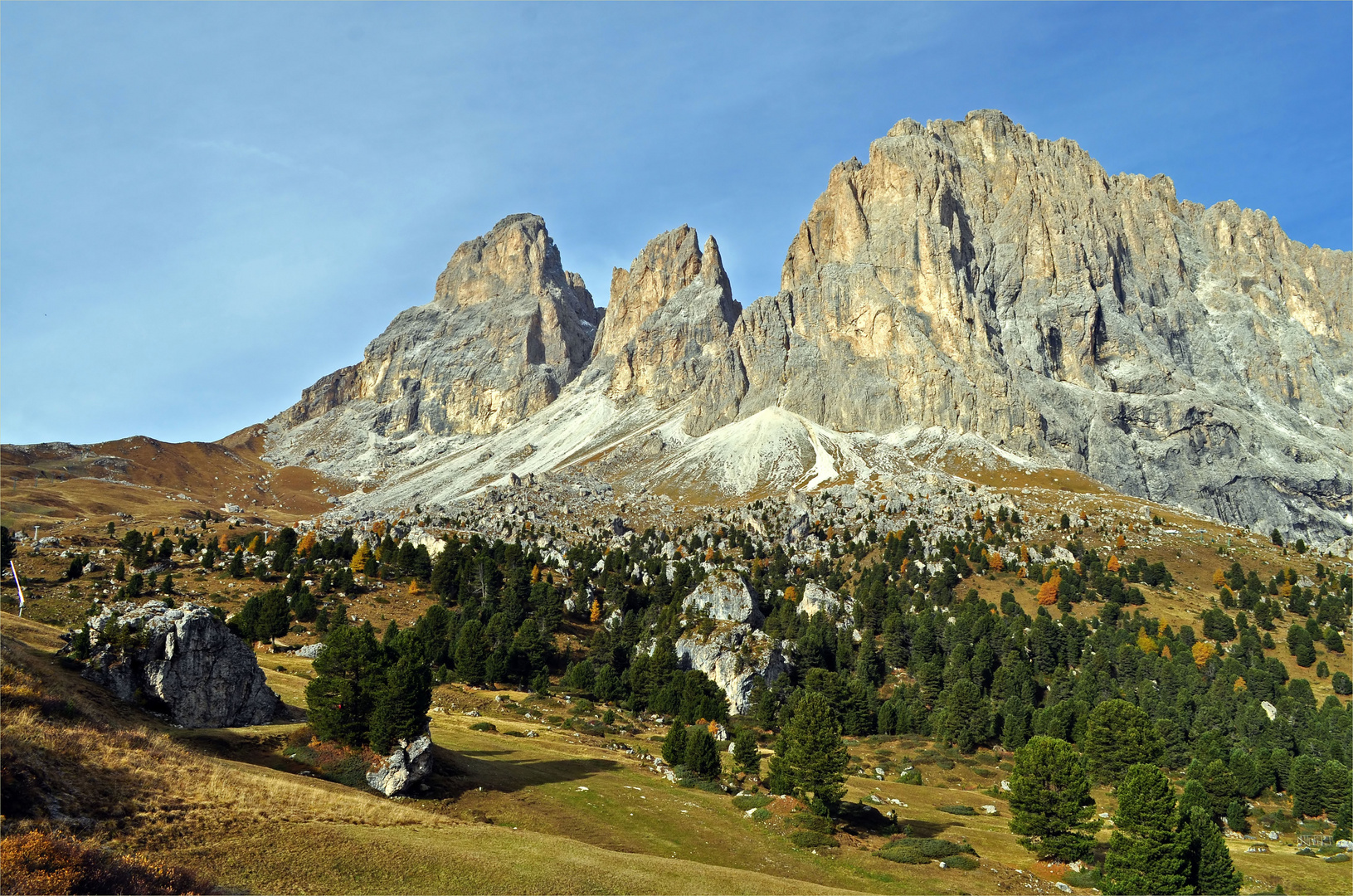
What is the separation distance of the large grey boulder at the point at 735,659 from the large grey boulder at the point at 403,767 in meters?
68.6

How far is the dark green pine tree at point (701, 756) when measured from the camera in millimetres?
67688

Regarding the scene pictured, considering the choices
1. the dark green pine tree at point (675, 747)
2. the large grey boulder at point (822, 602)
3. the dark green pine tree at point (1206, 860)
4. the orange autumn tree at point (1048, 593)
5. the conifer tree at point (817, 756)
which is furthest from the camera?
the orange autumn tree at point (1048, 593)

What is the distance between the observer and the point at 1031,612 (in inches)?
5876

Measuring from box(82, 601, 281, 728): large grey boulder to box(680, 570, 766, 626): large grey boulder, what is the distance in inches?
3393

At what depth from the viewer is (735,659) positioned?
386 feet

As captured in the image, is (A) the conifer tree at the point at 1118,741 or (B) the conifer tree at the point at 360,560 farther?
(B) the conifer tree at the point at 360,560

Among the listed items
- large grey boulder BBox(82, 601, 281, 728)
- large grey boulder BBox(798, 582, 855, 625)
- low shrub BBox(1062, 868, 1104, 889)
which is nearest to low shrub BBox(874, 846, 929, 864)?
low shrub BBox(1062, 868, 1104, 889)

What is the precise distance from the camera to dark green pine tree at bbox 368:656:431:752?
50.0m

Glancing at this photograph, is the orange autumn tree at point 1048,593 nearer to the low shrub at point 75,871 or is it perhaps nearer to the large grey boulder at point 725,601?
the large grey boulder at point 725,601

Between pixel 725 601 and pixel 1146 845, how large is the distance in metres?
96.2

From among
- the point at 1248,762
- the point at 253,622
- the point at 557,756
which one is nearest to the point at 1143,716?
the point at 1248,762

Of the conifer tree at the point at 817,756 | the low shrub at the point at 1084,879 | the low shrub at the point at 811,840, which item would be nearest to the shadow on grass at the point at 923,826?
the conifer tree at the point at 817,756

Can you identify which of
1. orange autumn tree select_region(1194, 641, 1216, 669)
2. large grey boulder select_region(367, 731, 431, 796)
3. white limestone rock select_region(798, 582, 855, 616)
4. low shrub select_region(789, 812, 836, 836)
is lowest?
low shrub select_region(789, 812, 836, 836)

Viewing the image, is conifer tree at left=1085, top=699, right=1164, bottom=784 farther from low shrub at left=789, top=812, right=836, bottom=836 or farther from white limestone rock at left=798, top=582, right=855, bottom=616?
white limestone rock at left=798, top=582, right=855, bottom=616
